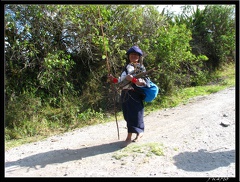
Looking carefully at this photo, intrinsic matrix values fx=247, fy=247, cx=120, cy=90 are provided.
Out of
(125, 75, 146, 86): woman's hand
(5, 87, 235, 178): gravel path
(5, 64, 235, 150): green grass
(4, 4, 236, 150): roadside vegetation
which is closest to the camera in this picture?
(5, 87, 235, 178): gravel path

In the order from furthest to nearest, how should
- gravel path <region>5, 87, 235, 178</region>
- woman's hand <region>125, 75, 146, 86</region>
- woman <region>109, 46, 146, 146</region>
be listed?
woman <region>109, 46, 146, 146</region> < woman's hand <region>125, 75, 146, 86</region> < gravel path <region>5, 87, 235, 178</region>

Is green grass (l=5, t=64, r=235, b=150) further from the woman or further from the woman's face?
the woman's face

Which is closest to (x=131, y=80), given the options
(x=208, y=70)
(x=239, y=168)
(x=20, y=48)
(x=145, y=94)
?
(x=145, y=94)

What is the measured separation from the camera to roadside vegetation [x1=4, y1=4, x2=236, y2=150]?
541 centimetres

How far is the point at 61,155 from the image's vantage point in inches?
153

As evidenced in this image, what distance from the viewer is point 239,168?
3.30 meters

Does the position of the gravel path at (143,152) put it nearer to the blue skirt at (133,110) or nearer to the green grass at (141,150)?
the green grass at (141,150)

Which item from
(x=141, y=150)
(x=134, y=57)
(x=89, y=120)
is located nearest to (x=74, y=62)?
(x=89, y=120)

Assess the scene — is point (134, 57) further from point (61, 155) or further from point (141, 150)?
point (61, 155)

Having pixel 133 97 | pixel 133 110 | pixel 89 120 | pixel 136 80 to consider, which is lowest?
pixel 89 120

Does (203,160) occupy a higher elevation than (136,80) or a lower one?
lower

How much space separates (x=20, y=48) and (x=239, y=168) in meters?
4.82

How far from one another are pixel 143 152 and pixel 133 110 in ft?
2.25

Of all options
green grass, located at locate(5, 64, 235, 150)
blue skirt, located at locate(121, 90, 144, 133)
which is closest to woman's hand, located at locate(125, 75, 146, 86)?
blue skirt, located at locate(121, 90, 144, 133)
